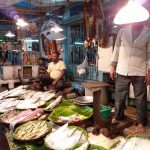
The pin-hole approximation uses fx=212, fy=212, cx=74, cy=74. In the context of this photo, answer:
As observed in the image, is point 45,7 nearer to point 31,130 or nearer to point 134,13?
point 31,130

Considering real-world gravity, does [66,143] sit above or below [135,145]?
below

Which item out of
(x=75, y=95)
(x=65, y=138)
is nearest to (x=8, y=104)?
(x=75, y=95)

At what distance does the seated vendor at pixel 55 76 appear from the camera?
857cm

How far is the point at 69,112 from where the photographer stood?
216 inches

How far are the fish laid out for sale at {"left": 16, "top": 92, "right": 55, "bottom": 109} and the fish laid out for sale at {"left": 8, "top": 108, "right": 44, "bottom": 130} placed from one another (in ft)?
1.38

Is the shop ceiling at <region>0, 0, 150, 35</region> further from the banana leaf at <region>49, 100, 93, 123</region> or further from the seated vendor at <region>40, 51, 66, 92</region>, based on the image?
the banana leaf at <region>49, 100, 93, 123</region>

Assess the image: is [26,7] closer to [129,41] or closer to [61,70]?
[61,70]

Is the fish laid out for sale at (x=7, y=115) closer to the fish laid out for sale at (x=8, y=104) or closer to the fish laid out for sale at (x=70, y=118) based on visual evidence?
the fish laid out for sale at (x=8, y=104)

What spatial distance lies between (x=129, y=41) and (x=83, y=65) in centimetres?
385

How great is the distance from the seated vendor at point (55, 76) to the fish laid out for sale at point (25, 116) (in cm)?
289

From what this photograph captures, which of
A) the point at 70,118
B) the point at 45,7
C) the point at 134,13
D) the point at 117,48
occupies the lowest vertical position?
the point at 70,118

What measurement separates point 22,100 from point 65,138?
330 centimetres

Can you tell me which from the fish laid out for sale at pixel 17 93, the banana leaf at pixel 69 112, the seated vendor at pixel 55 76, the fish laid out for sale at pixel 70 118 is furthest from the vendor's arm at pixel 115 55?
the fish laid out for sale at pixel 17 93

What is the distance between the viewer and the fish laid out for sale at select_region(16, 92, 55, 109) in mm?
6113
